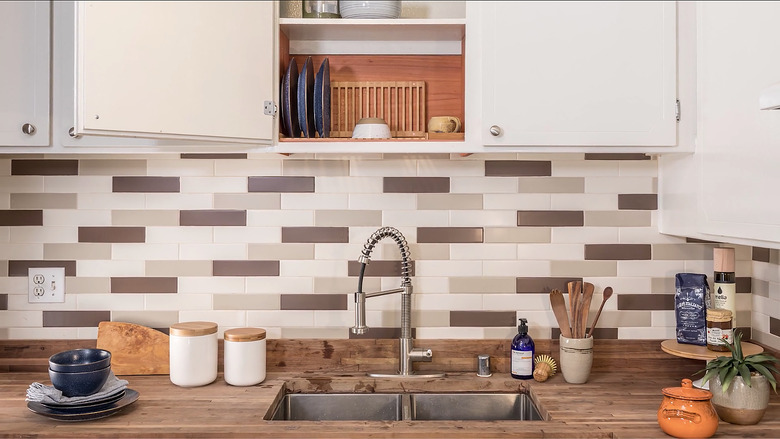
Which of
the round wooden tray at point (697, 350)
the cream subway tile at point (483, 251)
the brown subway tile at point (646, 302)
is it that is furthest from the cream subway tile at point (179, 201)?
the round wooden tray at point (697, 350)

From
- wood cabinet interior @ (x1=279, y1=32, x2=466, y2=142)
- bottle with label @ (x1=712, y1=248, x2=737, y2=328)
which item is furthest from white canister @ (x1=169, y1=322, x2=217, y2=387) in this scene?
bottle with label @ (x1=712, y1=248, x2=737, y2=328)

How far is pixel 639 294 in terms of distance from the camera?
211 centimetres

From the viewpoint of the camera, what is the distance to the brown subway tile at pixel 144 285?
6.86 ft

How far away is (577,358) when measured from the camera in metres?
1.93

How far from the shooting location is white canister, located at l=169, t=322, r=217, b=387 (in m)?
1.89

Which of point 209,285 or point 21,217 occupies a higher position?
point 21,217

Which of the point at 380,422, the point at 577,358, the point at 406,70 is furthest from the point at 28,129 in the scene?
the point at 577,358

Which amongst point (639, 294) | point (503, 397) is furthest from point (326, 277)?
point (639, 294)

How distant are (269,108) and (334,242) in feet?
1.75

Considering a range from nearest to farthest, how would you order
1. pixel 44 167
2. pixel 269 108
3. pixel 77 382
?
pixel 77 382
pixel 269 108
pixel 44 167

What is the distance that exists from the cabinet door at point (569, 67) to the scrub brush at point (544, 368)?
697 mm

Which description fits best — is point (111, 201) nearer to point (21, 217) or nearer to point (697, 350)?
point (21, 217)

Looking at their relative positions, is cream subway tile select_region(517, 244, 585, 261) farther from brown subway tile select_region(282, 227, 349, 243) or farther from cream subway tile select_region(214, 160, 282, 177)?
cream subway tile select_region(214, 160, 282, 177)

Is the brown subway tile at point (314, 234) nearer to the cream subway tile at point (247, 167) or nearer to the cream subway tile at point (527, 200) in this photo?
the cream subway tile at point (247, 167)
